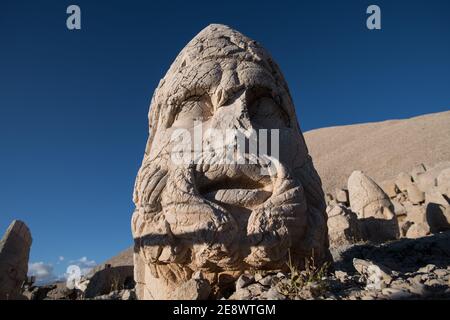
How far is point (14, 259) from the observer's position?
6910 millimetres

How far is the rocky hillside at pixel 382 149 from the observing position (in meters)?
24.4

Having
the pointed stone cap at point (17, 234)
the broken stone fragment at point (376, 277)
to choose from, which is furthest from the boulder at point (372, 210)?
the pointed stone cap at point (17, 234)

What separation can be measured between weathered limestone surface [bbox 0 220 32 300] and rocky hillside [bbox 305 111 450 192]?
18760 millimetres

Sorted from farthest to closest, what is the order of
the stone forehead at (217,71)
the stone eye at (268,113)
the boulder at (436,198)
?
the boulder at (436,198) < the stone eye at (268,113) < the stone forehead at (217,71)

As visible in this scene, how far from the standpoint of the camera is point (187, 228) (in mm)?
3914

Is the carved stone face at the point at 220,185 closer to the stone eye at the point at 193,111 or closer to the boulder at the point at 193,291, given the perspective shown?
the stone eye at the point at 193,111

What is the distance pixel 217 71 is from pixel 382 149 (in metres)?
25.9

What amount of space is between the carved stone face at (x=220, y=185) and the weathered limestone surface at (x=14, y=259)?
10.2 feet

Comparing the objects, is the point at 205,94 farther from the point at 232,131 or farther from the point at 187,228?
the point at 187,228

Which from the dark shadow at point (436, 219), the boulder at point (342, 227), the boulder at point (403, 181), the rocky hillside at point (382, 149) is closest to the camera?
the boulder at point (342, 227)

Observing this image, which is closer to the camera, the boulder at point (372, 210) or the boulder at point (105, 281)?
the boulder at point (105, 281)

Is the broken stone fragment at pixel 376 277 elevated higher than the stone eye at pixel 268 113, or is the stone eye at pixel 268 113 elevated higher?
the stone eye at pixel 268 113

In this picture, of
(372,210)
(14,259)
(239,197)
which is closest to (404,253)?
(372,210)
